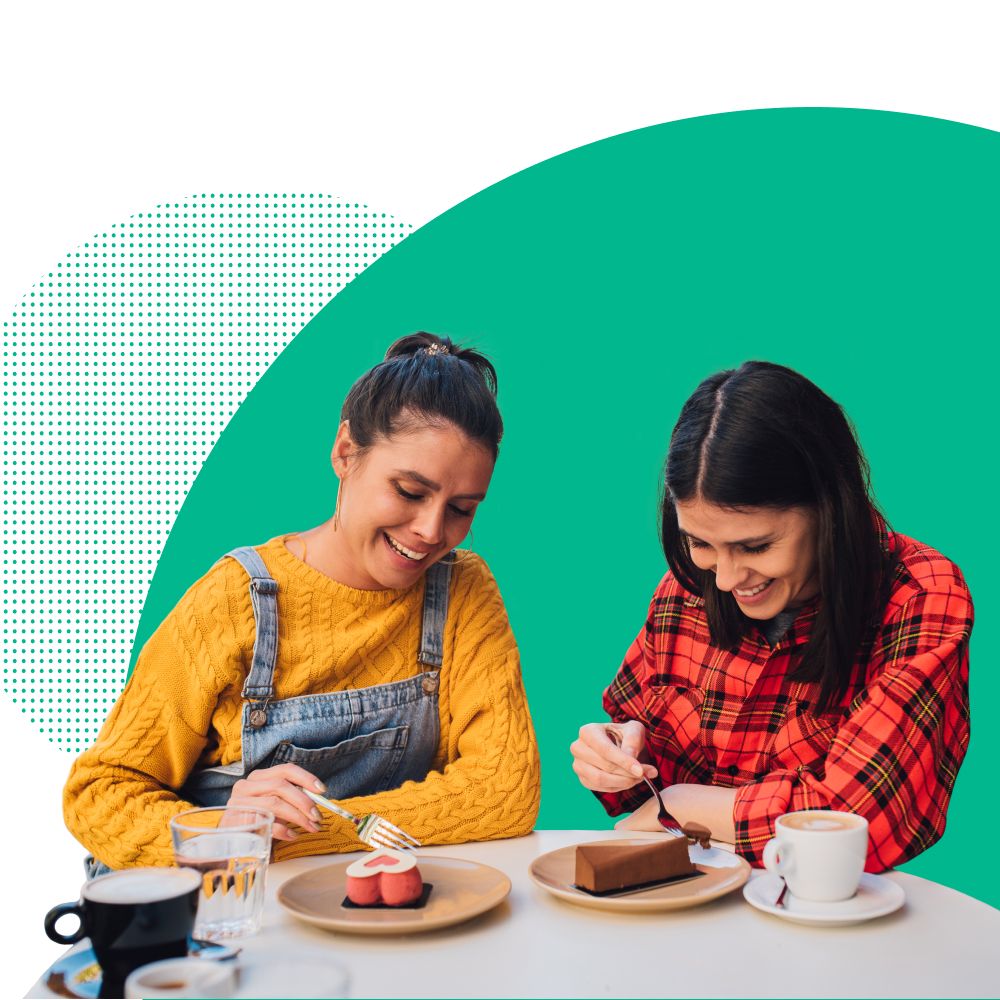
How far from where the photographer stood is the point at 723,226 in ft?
8.32

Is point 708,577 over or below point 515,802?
over

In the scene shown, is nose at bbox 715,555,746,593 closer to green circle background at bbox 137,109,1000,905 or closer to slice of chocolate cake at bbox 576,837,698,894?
slice of chocolate cake at bbox 576,837,698,894

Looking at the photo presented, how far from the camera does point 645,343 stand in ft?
8.52

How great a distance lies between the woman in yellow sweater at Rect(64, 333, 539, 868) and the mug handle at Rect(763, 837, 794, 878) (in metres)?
0.49

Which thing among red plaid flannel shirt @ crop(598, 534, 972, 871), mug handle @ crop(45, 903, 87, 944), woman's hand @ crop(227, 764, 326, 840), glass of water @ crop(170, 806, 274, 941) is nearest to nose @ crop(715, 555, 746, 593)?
red plaid flannel shirt @ crop(598, 534, 972, 871)

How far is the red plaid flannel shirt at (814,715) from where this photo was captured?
169 cm

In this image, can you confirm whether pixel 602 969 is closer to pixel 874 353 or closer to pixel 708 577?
pixel 708 577

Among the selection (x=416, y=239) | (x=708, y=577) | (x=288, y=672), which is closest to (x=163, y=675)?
(x=288, y=672)

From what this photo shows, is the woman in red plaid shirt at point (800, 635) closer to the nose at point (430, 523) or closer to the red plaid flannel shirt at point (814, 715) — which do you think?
the red plaid flannel shirt at point (814, 715)

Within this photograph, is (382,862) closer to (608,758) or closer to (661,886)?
(661,886)

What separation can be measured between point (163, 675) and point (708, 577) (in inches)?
35.4

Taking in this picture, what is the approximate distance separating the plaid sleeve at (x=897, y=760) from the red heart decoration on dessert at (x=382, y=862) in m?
0.52

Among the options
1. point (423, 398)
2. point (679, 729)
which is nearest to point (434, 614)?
point (423, 398)

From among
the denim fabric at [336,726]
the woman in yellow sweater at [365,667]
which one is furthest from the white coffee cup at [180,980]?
the denim fabric at [336,726]
